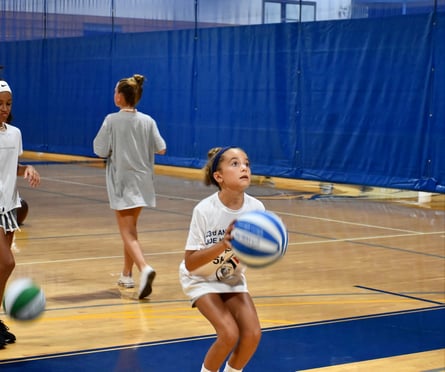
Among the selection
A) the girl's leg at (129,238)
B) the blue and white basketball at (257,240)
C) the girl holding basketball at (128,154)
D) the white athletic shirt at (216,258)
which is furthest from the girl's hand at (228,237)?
the girl holding basketball at (128,154)

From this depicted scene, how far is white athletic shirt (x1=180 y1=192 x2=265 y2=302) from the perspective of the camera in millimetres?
4695

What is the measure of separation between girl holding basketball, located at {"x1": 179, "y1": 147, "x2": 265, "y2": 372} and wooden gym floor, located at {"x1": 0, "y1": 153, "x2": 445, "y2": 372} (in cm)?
88

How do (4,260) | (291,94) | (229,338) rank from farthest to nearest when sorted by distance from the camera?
(291,94), (4,260), (229,338)

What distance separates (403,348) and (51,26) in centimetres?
1579

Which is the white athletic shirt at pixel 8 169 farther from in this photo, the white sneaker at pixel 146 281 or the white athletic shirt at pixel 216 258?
the white sneaker at pixel 146 281

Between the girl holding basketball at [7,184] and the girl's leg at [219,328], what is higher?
the girl holding basketball at [7,184]

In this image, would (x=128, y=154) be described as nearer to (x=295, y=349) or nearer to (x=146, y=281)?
(x=146, y=281)

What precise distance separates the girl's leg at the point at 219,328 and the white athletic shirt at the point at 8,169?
1490 mm

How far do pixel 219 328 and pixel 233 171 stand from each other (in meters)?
0.71

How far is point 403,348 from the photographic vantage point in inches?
238

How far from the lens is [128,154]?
7.75 metres

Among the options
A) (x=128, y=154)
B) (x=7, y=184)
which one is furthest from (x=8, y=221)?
(x=128, y=154)

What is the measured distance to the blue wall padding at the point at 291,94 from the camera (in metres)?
13.2

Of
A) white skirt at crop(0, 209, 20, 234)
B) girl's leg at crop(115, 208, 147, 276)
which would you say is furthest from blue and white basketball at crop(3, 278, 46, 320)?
girl's leg at crop(115, 208, 147, 276)
